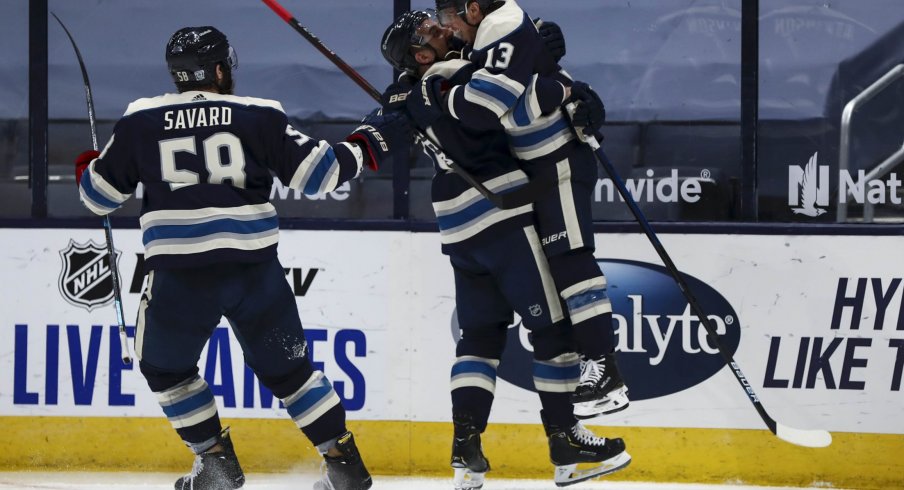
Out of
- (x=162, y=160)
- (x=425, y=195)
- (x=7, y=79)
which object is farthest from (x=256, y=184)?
(x=7, y=79)

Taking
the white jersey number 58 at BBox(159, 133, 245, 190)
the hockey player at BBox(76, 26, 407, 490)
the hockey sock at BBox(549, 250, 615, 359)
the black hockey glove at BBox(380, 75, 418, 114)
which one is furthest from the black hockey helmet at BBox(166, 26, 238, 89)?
the hockey sock at BBox(549, 250, 615, 359)

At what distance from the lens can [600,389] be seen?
3.59 metres

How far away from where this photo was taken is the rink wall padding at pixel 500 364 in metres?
4.21

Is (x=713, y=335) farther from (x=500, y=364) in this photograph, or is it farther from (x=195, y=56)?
(x=195, y=56)

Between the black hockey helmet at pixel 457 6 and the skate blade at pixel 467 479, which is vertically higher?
the black hockey helmet at pixel 457 6

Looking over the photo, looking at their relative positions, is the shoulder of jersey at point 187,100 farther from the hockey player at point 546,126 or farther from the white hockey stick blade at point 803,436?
the white hockey stick blade at point 803,436

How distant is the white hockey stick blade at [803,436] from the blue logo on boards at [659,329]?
385mm

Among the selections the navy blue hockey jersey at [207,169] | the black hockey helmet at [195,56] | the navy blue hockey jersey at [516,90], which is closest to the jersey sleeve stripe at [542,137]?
the navy blue hockey jersey at [516,90]

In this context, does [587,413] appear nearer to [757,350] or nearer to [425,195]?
[757,350]

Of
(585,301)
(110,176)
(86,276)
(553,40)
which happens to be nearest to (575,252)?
(585,301)

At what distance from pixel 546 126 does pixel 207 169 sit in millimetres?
965

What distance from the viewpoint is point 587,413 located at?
3.61 metres

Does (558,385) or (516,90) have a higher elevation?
(516,90)

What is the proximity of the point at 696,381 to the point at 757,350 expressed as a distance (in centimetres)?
23
